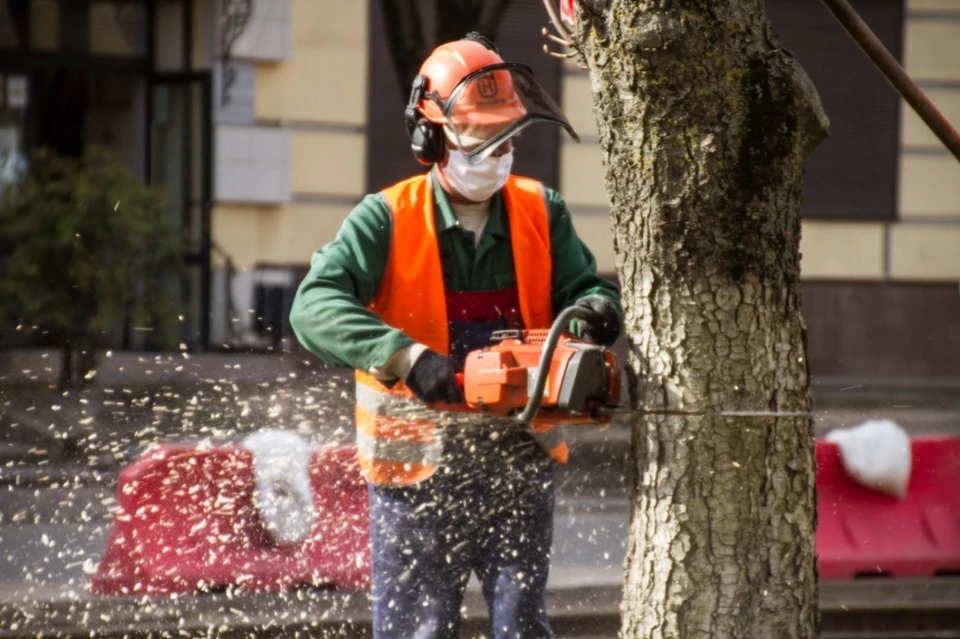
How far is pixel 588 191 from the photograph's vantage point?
1087cm

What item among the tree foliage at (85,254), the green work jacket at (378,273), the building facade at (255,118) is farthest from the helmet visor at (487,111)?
the building facade at (255,118)

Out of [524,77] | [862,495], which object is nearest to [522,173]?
[862,495]

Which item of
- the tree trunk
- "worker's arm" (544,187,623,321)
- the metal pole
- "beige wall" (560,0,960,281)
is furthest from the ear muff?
"beige wall" (560,0,960,281)

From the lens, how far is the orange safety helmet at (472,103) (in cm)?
309

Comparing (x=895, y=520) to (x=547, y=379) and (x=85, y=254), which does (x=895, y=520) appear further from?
(x=85, y=254)

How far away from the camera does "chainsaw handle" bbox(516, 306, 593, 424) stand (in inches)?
108

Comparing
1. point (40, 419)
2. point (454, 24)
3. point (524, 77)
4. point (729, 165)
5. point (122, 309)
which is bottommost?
point (40, 419)

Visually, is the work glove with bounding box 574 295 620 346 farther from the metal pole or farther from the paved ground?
the paved ground

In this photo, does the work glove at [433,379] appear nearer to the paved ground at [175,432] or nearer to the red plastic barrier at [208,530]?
the red plastic barrier at [208,530]

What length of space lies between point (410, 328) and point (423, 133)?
18.1 inches

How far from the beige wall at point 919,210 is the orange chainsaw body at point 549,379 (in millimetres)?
8708

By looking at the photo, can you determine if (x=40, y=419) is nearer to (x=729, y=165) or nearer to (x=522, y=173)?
(x=522, y=173)

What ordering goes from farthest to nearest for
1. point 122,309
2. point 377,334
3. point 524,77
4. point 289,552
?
point 122,309 < point 289,552 < point 524,77 < point 377,334

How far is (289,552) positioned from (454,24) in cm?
462
